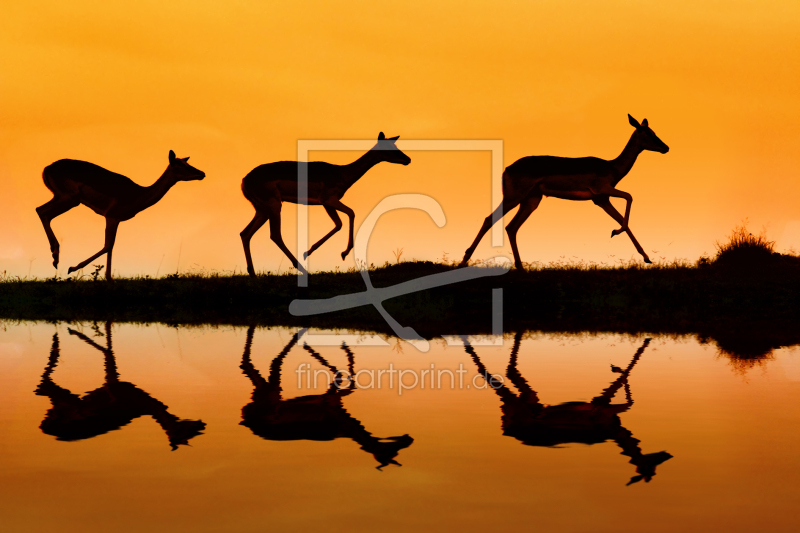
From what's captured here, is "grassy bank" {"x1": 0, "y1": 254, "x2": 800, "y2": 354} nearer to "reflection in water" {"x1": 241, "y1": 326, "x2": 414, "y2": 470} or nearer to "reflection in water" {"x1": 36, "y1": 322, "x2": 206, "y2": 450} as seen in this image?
"reflection in water" {"x1": 241, "y1": 326, "x2": 414, "y2": 470}

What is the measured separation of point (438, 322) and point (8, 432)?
29.0 feet

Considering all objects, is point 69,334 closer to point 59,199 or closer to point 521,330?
point 521,330

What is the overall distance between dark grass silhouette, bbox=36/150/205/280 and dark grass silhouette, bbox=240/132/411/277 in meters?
1.53

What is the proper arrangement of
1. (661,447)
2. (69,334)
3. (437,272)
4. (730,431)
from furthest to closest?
1. (437,272)
2. (69,334)
3. (730,431)
4. (661,447)

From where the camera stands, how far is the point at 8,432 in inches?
218

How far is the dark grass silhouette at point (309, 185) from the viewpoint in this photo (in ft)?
68.1

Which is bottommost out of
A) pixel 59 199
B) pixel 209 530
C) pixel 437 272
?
pixel 209 530

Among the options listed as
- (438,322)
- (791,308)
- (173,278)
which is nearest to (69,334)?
(438,322)

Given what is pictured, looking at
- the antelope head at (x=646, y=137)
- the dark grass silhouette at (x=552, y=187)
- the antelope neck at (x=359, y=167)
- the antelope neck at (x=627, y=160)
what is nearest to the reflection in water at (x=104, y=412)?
the antelope neck at (x=359, y=167)

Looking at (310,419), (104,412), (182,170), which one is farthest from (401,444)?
(182,170)

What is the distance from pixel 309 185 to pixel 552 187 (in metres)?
5.38

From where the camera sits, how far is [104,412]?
6.18 m

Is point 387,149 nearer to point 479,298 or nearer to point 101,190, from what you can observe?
point 479,298

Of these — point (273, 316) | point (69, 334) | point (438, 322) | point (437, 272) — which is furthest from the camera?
point (437, 272)
